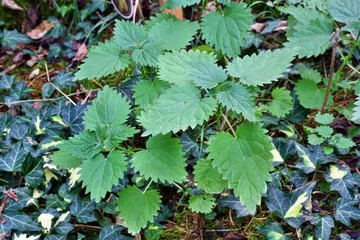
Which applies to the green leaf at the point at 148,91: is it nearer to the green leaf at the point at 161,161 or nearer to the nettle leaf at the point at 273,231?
the green leaf at the point at 161,161

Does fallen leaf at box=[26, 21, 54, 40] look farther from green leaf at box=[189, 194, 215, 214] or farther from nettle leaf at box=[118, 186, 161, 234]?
green leaf at box=[189, 194, 215, 214]

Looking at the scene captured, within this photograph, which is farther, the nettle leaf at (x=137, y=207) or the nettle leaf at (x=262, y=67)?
the nettle leaf at (x=137, y=207)

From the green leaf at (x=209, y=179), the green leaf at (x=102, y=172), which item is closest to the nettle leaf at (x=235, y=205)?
the green leaf at (x=209, y=179)

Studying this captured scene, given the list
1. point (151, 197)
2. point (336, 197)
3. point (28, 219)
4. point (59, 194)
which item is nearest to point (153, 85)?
point (151, 197)

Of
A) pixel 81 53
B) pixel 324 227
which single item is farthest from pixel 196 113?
pixel 81 53

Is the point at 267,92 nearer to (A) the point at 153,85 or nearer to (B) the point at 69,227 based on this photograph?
(A) the point at 153,85

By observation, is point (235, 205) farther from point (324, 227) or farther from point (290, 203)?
point (324, 227)
